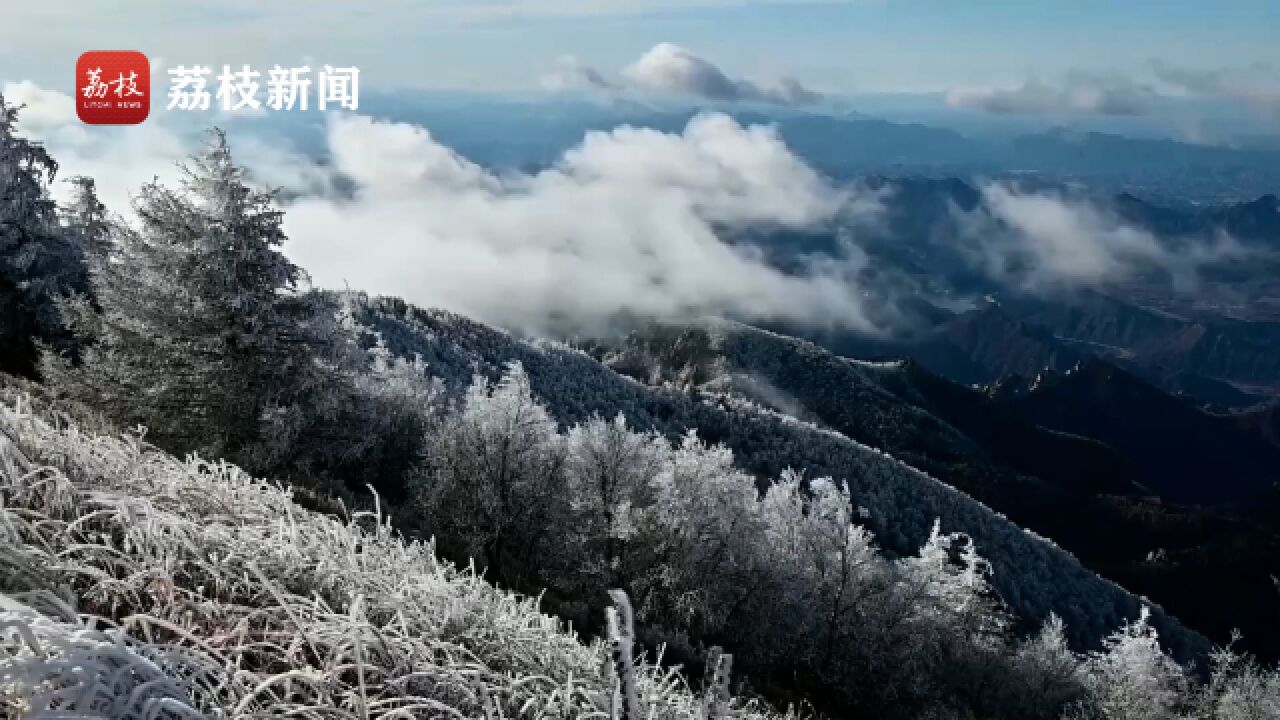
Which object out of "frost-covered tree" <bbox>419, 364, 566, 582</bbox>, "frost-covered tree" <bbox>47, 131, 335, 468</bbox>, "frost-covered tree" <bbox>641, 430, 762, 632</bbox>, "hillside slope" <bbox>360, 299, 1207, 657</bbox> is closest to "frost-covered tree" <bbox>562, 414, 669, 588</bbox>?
"frost-covered tree" <bbox>641, 430, 762, 632</bbox>

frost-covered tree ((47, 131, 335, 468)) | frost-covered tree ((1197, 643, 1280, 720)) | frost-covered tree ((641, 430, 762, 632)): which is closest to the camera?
frost-covered tree ((47, 131, 335, 468))

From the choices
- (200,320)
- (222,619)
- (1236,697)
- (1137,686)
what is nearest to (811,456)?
(1137,686)

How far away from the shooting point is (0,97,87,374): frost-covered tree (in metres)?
25.0

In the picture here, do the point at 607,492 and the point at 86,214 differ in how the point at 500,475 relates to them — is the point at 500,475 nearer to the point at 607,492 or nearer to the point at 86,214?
the point at 607,492

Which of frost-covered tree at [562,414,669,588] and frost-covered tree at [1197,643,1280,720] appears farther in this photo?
frost-covered tree at [1197,643,1280,720]

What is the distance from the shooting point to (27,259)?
989 inches

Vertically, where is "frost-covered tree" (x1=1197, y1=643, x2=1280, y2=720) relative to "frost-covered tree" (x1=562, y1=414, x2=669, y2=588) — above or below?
below

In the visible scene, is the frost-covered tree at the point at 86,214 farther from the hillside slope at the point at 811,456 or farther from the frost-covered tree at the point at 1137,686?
the hillside slope at the point at 811,456

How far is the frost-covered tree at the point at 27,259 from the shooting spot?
25031 millimetres

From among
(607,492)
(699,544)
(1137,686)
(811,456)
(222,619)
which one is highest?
(222,619)

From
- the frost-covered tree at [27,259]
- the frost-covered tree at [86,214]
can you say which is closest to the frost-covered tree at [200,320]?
the frost-covered tree at [27,259]

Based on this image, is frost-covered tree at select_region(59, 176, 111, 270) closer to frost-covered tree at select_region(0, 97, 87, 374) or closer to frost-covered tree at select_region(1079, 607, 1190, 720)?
frost-covered tree at select_region(0, 97, 87, 374)

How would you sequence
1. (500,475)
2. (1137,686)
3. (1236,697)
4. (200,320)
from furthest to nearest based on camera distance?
(1137,686)
(1236,697)
(500,475)
(200,320)

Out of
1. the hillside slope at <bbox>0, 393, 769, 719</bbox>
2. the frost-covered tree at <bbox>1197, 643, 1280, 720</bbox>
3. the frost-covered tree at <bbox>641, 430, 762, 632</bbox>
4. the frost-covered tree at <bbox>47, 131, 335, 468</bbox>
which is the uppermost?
the hillside slope at <bbox>0, 393, 769, 719</bbox>
